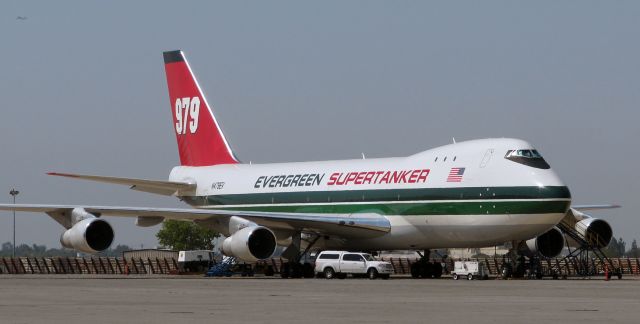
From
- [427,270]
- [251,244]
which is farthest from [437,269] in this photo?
[251,244]

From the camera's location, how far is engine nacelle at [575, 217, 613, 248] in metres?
48.2

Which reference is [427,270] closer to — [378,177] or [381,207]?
[381,207]

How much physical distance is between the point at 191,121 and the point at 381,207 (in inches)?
622

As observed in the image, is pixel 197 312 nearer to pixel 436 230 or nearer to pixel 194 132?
pixel 436 230

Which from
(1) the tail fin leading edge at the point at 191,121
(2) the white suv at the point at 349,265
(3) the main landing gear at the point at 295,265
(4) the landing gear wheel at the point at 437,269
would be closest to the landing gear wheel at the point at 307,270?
(3) the main landing gear at the point at 295,265

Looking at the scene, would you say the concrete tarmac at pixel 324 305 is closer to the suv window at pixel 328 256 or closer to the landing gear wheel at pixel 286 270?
the suv window at pixel 328 256

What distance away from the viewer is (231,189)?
5319 cm

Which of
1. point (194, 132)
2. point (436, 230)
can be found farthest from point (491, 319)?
point (194, 132)

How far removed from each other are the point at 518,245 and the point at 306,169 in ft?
34.1

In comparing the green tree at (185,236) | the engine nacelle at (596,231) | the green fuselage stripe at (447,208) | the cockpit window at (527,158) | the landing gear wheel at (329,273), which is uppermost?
the green tree at (185,236)

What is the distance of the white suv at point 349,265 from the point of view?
45.1m

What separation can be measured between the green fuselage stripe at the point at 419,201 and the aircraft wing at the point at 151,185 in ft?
10.0

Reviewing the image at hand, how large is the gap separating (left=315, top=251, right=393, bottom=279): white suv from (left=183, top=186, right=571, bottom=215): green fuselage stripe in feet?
6.19

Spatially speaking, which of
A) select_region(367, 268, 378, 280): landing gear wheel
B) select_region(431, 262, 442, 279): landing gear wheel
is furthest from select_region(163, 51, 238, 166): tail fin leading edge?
select_region(367, 268, 378, 280): landing gear wheel
